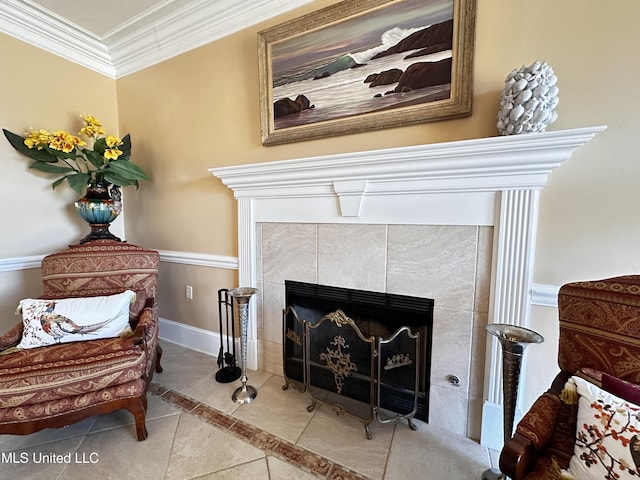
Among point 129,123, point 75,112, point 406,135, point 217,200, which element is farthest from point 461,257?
point 75,112

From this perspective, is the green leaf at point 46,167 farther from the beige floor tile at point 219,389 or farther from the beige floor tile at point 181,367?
the beige floor tile at point 219,389

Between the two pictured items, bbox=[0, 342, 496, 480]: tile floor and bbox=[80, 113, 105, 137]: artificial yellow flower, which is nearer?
bbox=[0, 342, 496, 480]: tile floor

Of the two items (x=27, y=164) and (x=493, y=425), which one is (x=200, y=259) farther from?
(x=493, y=425)

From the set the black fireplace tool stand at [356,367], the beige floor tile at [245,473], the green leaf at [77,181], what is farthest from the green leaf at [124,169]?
the beige floor tile at [245,473]

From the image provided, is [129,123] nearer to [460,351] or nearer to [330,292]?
[330,292]

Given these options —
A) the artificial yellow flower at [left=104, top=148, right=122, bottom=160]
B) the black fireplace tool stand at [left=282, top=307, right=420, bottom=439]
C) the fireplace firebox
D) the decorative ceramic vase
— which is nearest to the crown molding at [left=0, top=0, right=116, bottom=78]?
the artificial yellow flower at [left=104, top=148, right=122, bottom=160]

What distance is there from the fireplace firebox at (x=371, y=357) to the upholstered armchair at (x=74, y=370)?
0.89m

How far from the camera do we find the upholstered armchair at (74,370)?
126 cm

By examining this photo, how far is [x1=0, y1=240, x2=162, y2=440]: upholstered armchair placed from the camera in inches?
49.5

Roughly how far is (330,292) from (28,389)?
159 cm

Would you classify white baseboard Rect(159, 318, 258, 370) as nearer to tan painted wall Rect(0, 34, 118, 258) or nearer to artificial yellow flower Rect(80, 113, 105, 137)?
tan painted wall Rect(0, 34, 118, 258)

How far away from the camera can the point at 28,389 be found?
125cm

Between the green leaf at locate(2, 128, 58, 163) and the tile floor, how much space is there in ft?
6.46

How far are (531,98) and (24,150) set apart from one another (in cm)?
342
